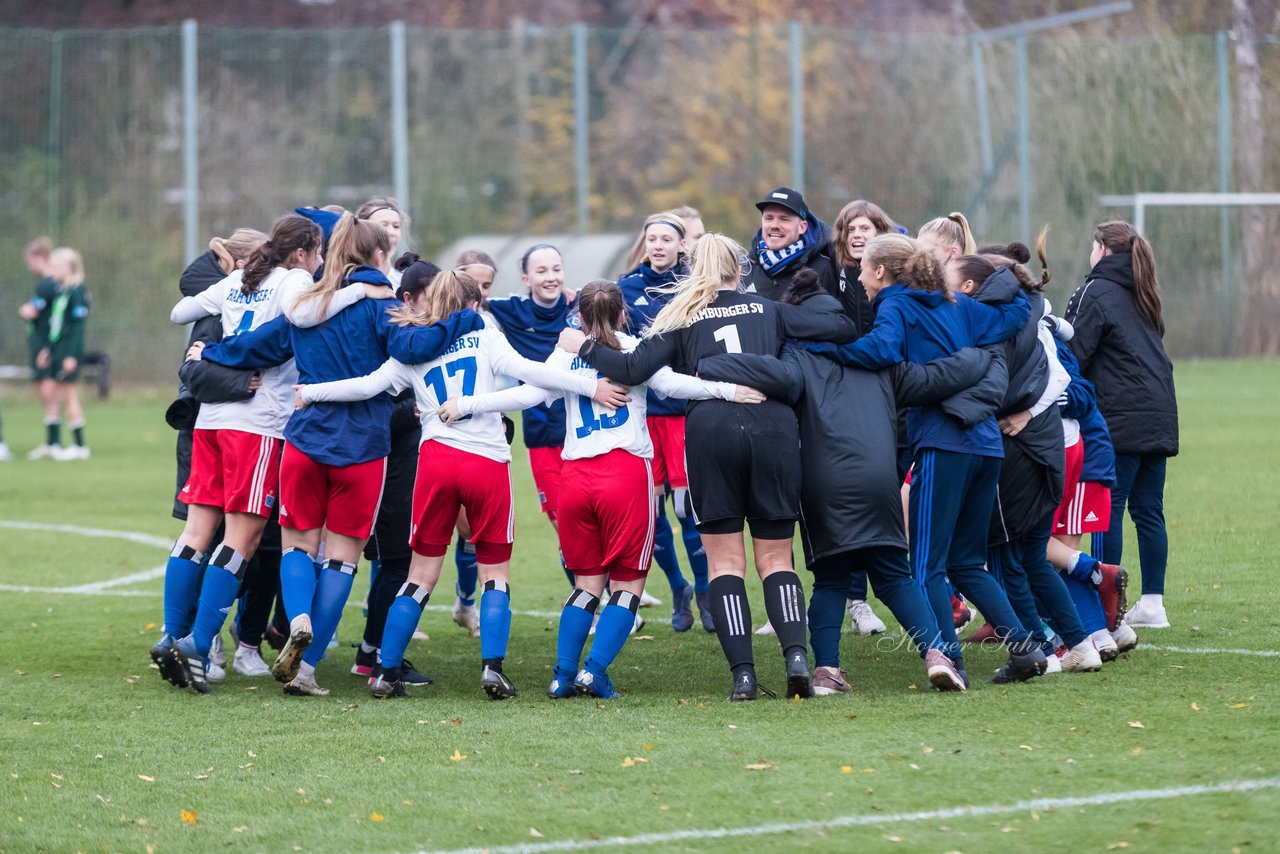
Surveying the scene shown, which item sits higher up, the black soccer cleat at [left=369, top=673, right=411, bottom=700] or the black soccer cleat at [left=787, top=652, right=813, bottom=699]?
the black soccer cleat at [left=787, top=652, right=813, bottom=699]

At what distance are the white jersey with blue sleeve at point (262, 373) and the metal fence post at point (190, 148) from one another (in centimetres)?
1876

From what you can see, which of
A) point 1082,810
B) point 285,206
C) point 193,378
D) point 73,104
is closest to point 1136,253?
point 1082,810

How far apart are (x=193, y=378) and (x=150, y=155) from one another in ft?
66.4

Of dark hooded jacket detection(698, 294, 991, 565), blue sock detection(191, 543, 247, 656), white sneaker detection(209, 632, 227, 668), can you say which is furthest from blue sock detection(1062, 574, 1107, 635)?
white sneaker detection(209, 632, 227, 668)

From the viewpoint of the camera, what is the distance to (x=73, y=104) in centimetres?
2631

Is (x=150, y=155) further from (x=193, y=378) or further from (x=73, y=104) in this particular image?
(x=193, y=378)

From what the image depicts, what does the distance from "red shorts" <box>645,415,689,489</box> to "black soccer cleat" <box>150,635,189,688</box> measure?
2.57m

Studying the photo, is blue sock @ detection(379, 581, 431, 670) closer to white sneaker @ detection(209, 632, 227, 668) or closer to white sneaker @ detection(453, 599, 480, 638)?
white sneaker @ detection(209, 632, 227, 668)

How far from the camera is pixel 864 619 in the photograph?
8.37 metres

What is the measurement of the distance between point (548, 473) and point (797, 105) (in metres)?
19.9

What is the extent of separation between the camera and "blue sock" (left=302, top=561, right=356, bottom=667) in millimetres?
7117

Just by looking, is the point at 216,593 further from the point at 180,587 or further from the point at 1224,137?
the point at 1224,137

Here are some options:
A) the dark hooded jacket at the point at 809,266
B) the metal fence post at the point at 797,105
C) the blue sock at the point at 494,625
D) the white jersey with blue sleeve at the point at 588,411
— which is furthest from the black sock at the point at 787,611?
the metal fence post at the point at 797,105

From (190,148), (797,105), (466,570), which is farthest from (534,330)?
(797,105)
